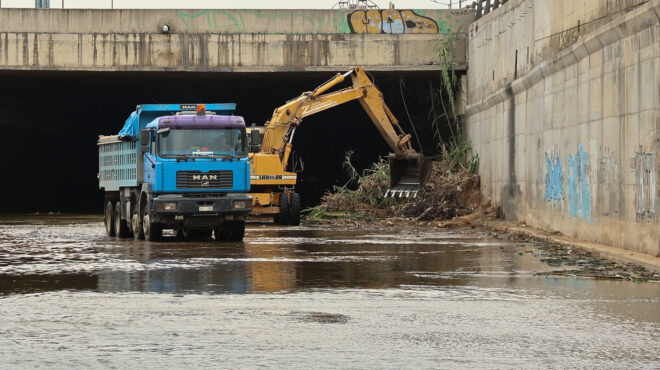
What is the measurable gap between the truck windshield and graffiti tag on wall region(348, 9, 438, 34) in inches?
578

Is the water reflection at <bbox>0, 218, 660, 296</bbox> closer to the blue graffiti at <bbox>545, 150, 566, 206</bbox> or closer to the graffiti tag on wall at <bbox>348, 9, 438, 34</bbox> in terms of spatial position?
the blue graffiti at <bbox>545, 150, 566, 206</bbox>

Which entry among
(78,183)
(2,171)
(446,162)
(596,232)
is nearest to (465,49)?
(446,162)

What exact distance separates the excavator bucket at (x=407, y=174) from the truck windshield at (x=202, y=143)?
36.2 feet

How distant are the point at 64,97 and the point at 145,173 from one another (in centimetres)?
2699

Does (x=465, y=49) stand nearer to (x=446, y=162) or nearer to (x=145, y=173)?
(x=446, y=162)

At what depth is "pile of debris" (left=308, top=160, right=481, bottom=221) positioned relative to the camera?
33.6m

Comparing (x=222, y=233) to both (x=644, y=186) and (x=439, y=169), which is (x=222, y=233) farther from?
(x=439, y=169)

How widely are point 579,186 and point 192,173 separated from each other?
28.9ft

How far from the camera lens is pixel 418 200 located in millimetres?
34000

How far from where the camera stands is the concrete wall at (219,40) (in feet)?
120

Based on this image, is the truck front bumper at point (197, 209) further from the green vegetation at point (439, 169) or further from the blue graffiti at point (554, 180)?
the green vegetation at point (439, 169)

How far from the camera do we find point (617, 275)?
15.3 m

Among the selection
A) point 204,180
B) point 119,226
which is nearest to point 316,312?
point 204,180

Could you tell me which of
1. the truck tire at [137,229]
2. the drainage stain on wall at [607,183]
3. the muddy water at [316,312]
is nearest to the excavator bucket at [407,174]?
the truck tire at [137,229]
